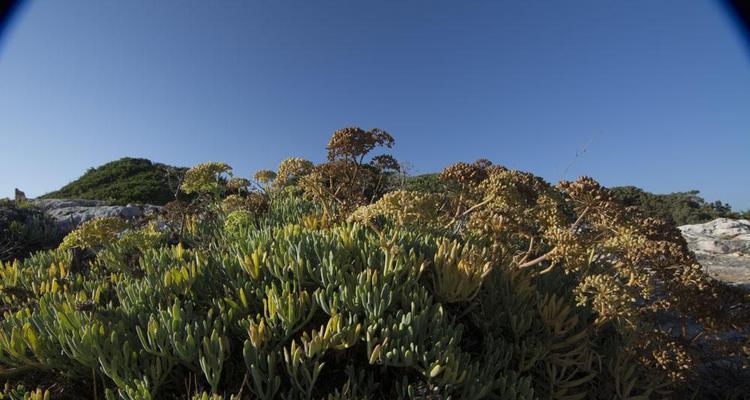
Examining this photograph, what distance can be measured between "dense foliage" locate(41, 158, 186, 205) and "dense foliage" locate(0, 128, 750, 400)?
1593 cm

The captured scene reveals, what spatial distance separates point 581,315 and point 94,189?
81.3 feet

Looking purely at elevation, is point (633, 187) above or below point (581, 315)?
above

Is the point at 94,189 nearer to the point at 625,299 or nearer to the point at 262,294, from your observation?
the point at 262,294

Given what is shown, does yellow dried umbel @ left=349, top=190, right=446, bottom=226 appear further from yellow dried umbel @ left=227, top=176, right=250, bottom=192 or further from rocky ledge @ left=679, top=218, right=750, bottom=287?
rocky ledge @ left=679, top=218, right=750, bottom=287

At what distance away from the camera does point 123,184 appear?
20172mm

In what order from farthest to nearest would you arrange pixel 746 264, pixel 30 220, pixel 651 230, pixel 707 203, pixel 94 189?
pixel 94 189
pixel 707 203
pixel 30 220
pixel 746 264
pixel 651 230

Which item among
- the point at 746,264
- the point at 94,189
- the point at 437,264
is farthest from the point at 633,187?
the point at 94,189

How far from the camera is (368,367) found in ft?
7.80

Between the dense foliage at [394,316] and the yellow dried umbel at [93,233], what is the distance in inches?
0.8

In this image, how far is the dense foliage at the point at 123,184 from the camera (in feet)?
61.6

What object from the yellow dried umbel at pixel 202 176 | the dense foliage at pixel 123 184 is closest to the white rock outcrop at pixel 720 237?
the yellow dried umbel at pixel 202 176

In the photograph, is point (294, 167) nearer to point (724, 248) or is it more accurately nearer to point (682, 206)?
point (724, 248)

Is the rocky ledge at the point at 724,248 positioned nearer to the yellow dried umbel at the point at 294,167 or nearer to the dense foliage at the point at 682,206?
the dense foliage at the point at 682,206

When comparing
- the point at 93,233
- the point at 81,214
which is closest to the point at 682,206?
the point at 93,233
